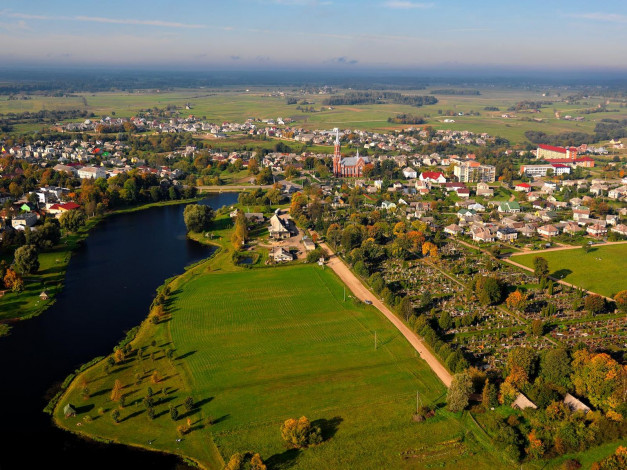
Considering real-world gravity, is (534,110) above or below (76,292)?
above

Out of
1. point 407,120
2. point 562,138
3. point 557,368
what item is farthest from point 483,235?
point 407,120

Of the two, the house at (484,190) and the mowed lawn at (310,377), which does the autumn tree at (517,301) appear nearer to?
the mowed lawn at (310,377)

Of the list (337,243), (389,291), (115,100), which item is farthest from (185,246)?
(115,100)

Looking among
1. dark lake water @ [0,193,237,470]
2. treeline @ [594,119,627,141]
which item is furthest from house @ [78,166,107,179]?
treeline @ [594,119,627,141]

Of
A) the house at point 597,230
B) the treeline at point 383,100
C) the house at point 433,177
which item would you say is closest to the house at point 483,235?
the house at point 597,230

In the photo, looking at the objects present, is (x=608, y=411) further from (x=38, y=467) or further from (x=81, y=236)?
(x=81, y=236)
